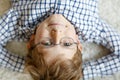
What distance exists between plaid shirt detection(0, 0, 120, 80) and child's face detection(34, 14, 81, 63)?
0.05 metres

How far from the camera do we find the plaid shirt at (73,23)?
0.99m

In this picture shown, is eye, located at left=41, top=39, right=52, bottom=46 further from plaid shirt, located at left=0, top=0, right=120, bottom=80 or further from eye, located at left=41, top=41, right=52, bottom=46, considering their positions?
plaid shirt, located at left=0, top=0, right=120, bottom=80

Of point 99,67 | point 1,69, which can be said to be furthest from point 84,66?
point 1,69

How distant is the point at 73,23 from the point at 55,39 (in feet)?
0.42

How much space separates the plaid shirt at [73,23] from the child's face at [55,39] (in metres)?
0.05

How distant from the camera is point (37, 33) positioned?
37.3 inches

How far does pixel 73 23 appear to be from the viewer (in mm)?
1000

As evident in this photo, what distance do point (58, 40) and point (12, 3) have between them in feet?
1.01

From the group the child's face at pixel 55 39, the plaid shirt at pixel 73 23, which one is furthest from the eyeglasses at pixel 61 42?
the plaid shirt at pixel 73 23

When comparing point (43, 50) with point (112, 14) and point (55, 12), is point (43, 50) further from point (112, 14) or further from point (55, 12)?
point (112, 14)

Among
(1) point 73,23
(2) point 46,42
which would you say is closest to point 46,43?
(2) point 46,42

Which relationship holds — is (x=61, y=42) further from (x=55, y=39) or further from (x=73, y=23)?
(x=73, y=23)

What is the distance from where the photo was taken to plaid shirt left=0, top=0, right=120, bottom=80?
99cm

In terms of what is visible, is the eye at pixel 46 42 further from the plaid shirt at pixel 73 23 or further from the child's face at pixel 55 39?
the plaid shirt at pixel 73 23
